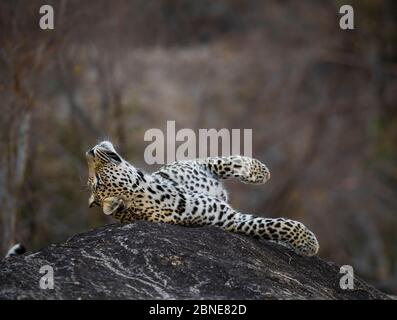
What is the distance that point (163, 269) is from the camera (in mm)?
8297

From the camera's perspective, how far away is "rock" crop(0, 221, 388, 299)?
7848 mm

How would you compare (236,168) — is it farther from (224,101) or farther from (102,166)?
(224,101)

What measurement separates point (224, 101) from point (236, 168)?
65.8ft

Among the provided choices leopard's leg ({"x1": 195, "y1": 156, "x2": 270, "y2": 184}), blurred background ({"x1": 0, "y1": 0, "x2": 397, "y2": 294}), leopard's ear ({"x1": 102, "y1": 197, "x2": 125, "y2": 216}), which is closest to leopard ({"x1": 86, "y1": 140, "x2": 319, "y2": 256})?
leopard's ear ({"x1": 102, "y1": 197, "x2": 125, "y2": 216})

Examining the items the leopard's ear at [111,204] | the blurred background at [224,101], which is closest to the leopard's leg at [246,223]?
the leopard's ear at [111,204]

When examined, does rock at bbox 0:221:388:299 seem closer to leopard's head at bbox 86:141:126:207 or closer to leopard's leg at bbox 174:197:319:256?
leopard's leg at bbox 174:197:319:256

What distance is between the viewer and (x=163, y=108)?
28484 millimetres

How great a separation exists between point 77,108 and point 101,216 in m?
3.53

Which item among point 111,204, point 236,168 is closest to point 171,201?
point 111,204

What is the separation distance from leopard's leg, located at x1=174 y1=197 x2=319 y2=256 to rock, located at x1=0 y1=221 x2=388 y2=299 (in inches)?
7.2

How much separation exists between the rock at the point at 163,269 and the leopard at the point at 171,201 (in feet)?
0.65

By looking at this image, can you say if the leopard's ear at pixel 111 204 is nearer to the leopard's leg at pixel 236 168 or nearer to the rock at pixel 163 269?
the rock at pixel 163 269

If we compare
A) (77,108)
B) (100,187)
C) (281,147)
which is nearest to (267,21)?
(281,147)
